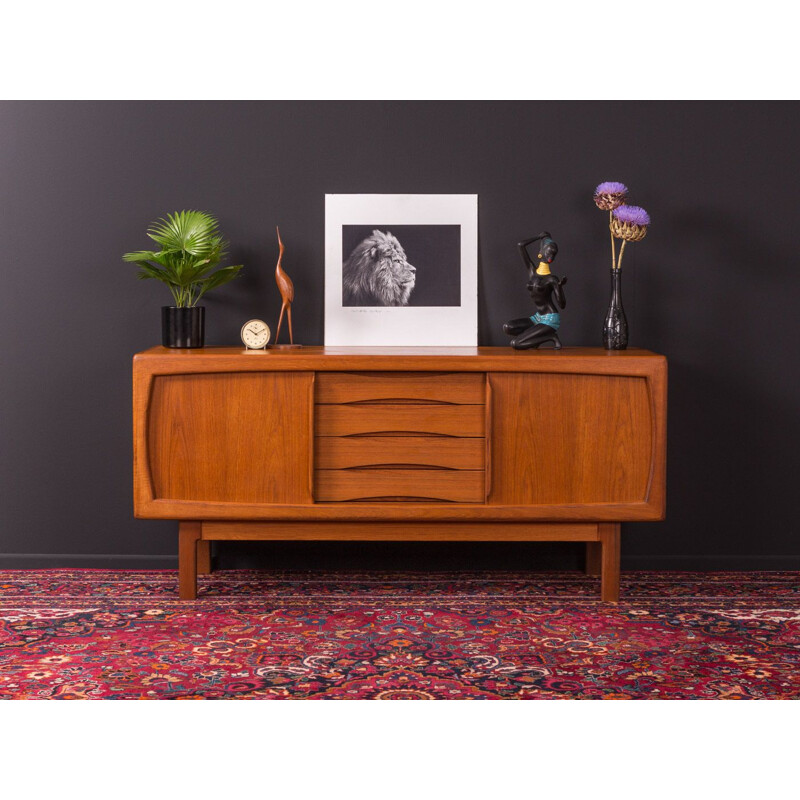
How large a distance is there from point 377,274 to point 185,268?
31.3 inches

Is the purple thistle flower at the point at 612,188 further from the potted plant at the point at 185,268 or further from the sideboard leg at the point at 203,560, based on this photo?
the sideboard leg at the point at 203,560

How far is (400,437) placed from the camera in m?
3.58

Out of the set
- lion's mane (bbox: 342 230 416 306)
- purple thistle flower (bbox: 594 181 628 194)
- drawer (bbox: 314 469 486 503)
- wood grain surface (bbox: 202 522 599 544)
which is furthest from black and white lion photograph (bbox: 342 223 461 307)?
wood grain surface (bbox: 202 522 599 544)

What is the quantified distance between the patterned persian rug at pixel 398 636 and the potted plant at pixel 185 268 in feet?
3.45

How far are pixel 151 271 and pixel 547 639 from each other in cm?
208

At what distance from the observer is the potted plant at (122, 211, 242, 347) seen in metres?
3.74

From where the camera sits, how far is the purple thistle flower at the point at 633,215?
378 centimetres

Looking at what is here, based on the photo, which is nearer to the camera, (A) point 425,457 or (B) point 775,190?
(A) point 425,457

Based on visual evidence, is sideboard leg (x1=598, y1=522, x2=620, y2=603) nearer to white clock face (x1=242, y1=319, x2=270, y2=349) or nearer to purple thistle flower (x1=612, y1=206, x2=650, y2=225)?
purple thistle flower (x1=612, y1=206, x2=650, y2=225)

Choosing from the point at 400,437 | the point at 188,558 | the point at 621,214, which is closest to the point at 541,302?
the point at 621,214

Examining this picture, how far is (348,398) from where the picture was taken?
356cm

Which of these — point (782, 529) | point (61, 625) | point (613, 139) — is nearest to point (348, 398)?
point (61, 625)

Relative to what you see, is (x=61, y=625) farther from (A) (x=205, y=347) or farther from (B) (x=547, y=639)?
(B) (x=547, y=639)

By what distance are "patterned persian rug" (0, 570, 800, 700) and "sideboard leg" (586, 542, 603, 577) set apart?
0.06 m
